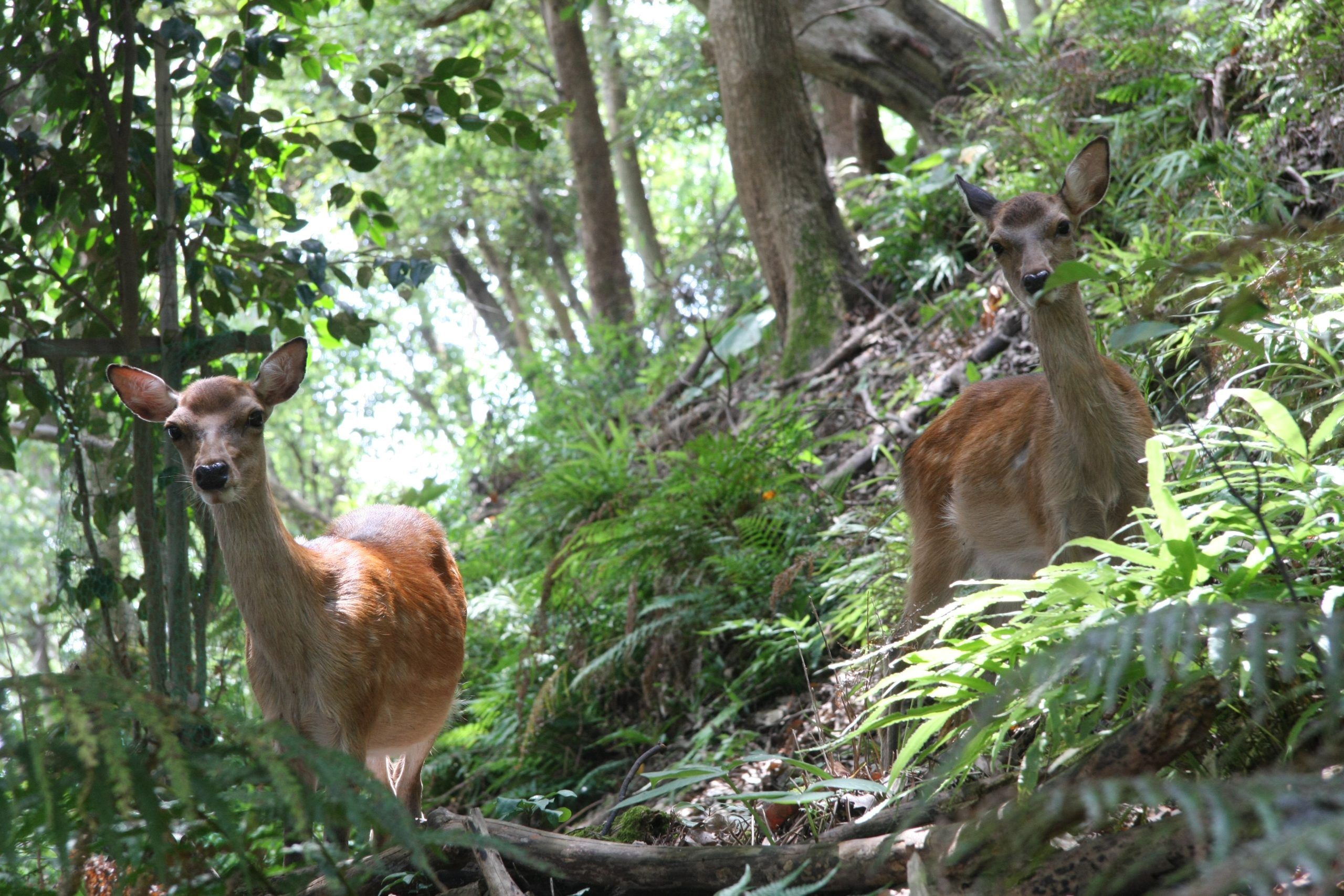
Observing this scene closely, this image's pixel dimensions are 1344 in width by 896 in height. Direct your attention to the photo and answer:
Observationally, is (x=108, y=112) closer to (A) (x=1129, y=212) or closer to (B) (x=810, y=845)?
(B) (x=810, y=845)

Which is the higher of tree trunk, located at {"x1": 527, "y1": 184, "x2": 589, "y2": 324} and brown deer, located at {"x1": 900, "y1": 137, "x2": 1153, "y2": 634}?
tree trunk, located at {"x1": 527, "y1": 184, "x2": 589, "y2": 324}

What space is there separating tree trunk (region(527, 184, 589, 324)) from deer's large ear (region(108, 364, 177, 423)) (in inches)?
620

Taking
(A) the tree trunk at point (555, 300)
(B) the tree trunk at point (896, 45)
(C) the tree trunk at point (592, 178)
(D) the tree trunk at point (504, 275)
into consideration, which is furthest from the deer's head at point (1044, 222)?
(D) the tree trunk at point (504, 275)

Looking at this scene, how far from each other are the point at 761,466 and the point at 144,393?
3.70m

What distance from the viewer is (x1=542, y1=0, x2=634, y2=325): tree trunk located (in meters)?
13.2

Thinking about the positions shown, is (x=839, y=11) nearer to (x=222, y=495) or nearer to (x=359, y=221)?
(x=359, y=221)

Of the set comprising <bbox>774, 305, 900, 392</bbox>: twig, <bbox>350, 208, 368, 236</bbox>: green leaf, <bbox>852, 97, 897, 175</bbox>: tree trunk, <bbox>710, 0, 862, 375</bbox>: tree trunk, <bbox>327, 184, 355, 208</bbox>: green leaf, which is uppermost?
<bbox>852, 97, 897, 175</bbox>: tree trunk

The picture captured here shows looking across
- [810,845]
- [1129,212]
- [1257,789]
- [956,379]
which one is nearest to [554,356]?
[956,379]

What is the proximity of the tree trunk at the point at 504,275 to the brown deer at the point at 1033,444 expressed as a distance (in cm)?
1627

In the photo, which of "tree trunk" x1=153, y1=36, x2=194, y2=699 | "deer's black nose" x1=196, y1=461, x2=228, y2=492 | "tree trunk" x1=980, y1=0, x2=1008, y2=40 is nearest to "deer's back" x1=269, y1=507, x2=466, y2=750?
"tree trunk" x1=153, y1=36, x2=194, y2=699

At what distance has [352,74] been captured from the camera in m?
18.4

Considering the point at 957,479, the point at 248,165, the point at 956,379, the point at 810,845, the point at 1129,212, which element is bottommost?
the point at 810,845

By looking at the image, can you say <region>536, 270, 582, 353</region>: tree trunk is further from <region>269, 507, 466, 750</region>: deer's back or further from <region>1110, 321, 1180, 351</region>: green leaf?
<region>1110, 321, 1180, 351</region>: green leaf

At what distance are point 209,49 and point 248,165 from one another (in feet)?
1.62
